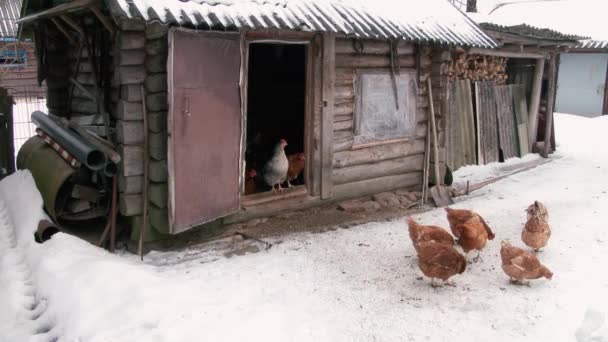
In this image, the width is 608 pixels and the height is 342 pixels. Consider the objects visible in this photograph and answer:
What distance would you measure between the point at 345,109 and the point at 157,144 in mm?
3027

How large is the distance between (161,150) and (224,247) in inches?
56.4

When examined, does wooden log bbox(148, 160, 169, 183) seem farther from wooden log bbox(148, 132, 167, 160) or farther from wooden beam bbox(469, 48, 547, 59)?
wooden beam bbox(469, 48, 547, 59)

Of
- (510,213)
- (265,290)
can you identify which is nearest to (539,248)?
(510,213)

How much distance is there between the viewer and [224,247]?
6.62 m

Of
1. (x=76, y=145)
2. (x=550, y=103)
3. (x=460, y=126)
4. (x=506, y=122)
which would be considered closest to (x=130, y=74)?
(x=76, y=145)

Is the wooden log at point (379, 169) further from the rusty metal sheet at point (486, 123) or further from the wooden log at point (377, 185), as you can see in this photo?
the rusty metal sheet at point (486, 123)

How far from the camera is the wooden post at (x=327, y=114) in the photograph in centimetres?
749

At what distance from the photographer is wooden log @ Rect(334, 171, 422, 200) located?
826cm

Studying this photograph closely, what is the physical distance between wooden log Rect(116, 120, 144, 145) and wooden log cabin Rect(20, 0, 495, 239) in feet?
0.04

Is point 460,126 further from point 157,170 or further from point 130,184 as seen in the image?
point 130,184

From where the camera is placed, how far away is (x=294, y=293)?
209 inches

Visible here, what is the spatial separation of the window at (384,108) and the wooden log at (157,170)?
3179 millimetres

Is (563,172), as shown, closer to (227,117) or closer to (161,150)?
(227,117)

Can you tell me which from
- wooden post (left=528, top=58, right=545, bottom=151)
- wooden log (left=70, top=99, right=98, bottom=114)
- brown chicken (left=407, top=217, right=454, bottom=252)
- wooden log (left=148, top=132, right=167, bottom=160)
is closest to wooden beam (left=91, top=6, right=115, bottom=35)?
wooden log (left=148, top=132, right=167, bottom=160)
